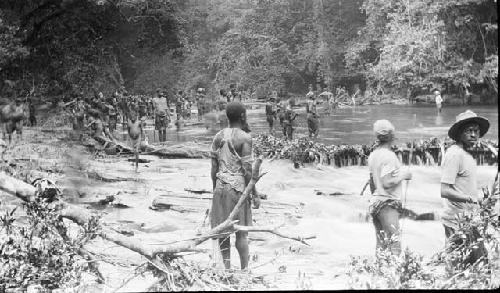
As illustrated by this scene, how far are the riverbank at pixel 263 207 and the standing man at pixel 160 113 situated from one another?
0.44 m

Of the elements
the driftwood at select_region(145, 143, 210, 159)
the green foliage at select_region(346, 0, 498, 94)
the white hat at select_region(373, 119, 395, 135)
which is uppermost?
the green foliage at select_region(346, 0, 498, 94)

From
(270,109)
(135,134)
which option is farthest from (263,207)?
(135,134)

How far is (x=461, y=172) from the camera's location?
432cm

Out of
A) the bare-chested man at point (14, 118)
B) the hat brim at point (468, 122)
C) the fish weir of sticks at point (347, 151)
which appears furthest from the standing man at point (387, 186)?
the bare-chested man at point (14, 118)

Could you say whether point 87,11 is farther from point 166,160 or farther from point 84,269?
point 84,269

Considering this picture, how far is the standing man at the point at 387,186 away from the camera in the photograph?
4.42m

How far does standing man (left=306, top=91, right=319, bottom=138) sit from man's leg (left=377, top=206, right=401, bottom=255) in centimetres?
354

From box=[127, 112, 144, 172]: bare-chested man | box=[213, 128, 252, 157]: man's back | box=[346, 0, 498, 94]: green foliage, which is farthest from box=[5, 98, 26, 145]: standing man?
box=[346, 0, 498, 94]: green foliage

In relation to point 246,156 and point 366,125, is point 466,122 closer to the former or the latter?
point 246,156

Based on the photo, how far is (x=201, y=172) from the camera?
7.21 meters

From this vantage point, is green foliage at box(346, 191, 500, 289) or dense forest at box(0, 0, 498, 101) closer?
green foliage at box(346, 191, 500, 289)

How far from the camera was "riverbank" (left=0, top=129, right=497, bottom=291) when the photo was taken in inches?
203

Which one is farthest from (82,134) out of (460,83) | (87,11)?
(460,83)

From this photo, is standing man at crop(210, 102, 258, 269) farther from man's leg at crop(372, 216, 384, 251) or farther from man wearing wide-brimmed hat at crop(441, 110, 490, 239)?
man wearing wide-brimmed hat at crop(441, 110, 490, 239)
